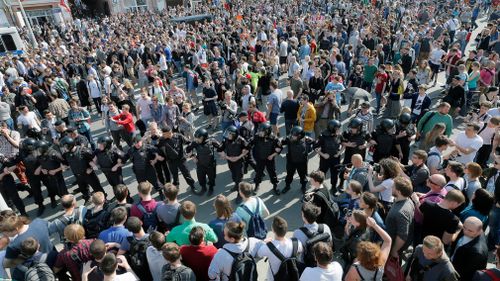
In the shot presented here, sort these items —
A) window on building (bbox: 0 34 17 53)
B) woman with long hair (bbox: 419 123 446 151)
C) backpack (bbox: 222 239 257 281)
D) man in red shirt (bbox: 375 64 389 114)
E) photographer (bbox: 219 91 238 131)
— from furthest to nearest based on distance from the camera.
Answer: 1. window on building (bbox: 0 34 17 53)
2. man in red shirt (bbox: 375 64 389 114)
3. photographer (bbox: 219 91 238 131)
4. woman with long hair (bbox: 419 123 446 151)
5. backpack (bbox: 222 239 257 281)

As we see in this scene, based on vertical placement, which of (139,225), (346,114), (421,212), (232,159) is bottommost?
(346,114)

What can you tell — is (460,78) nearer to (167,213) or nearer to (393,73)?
(393,73)

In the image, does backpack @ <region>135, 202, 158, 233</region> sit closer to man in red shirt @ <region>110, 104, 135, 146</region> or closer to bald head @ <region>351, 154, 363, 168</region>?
bald head @ <region>351, 154, 363, 168</region>

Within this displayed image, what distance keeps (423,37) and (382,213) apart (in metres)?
11.3

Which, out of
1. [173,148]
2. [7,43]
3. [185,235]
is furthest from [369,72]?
[7,43]

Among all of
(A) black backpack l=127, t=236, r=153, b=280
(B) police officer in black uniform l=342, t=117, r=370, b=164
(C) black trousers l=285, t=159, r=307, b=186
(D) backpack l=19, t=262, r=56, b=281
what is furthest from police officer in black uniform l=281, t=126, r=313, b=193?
(D) backpack l=19, t=262, r=56, b=281

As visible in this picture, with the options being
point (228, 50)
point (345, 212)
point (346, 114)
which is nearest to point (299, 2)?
point (228, 50)

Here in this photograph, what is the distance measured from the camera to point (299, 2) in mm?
28203

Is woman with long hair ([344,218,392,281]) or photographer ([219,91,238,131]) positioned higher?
woman with long hair ([344,218,392,281])

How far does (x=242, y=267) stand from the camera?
3.49 meters

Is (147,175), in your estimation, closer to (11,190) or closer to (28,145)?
(28,145)

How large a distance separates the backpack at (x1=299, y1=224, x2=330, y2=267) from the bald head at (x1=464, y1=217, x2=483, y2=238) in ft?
4.57

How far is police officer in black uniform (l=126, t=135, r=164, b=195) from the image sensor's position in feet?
21.3

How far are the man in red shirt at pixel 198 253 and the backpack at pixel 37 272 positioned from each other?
137 centimetres
